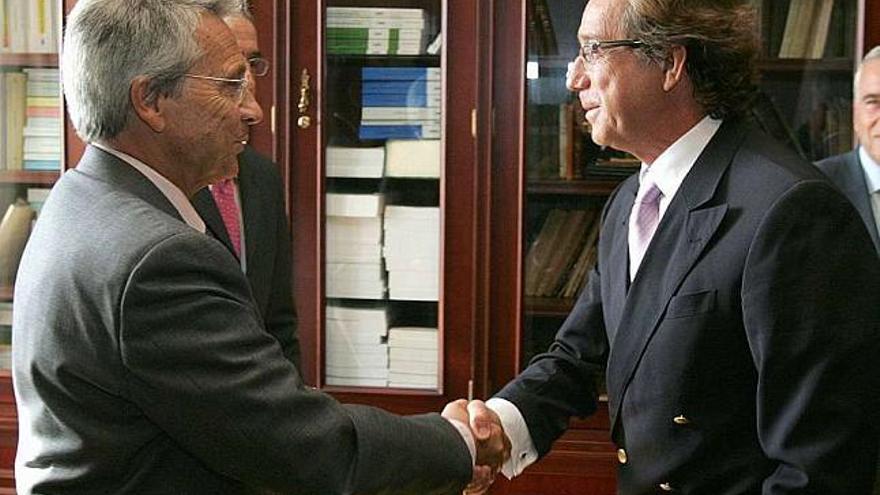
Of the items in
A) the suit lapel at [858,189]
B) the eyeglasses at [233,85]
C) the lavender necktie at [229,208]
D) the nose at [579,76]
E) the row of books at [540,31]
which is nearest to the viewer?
the eyeglasses at [233,85]

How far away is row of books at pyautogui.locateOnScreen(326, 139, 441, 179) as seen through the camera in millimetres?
3121

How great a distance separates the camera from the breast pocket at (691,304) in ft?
5.48

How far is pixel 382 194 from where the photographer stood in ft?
10.5

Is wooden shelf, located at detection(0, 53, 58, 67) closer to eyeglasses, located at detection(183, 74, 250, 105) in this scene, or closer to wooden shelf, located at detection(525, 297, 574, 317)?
wooden shelf, located at detection(525, 297, 574, 317)

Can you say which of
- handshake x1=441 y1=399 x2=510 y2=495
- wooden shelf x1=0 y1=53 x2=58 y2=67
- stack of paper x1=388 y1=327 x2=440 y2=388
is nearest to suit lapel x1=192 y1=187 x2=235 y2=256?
handshake x1=441 y1=399 x2=510 y2=495

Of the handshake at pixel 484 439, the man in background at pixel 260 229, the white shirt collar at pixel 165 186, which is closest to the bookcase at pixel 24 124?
the man in background at pixel 260 229

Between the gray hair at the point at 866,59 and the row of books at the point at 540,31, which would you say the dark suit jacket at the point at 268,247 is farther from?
the gray hair at the point at 866,59

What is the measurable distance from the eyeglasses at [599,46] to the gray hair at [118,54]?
62cm

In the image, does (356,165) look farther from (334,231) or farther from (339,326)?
(339,326)

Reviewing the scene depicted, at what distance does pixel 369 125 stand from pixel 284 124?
0.71 ft

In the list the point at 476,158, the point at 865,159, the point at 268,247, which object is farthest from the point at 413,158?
the point at 865,159

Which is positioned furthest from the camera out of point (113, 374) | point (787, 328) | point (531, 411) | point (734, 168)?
point (531, 411)

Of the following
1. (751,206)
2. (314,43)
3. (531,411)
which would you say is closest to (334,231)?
(314,43)

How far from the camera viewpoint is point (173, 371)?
1442 mm
